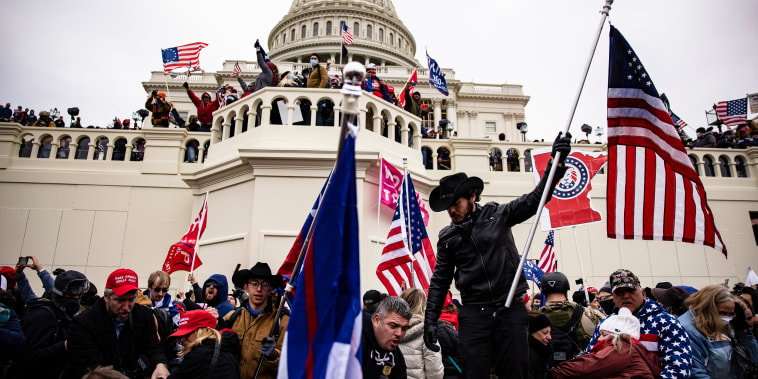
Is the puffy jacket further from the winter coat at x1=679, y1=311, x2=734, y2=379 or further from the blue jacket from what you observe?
the winter coat at x1=679, y1=311, x2=734, y2=379

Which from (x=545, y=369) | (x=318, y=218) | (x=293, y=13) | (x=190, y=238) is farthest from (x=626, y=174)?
(x=293, y=13)

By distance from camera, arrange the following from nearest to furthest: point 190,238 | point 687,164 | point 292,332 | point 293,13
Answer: point 292,332
point 687,164
point 190,238
point 293,13

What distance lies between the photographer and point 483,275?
386 centimetres

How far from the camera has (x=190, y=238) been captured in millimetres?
9102

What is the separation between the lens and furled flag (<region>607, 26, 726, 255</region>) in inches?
177

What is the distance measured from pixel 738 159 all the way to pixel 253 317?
14921 millimetres

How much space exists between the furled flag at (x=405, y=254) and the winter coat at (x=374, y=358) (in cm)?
332

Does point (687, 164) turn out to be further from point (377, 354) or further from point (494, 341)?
point (377, 354)

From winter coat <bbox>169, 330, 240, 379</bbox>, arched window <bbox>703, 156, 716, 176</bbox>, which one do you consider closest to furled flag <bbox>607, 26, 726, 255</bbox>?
winter coat <bbox>169, 330, 240, 379</bbox>

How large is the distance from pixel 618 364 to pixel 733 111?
65.8ft

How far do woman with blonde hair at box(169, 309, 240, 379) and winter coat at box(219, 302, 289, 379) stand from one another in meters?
0.08

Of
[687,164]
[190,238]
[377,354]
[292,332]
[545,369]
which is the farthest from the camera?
[190,238]

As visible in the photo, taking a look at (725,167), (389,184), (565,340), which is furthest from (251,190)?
(725,167)

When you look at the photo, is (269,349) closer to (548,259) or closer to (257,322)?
(257,322)
